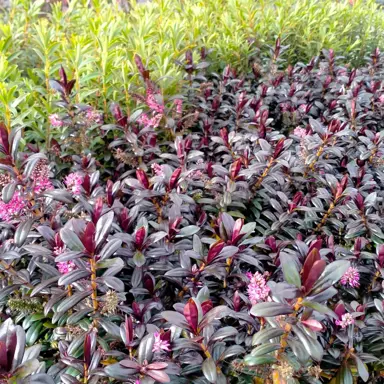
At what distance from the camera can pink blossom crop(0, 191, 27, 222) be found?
152cm

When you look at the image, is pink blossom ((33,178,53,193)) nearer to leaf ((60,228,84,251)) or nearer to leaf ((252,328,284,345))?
leaf ((60,228,84,251))

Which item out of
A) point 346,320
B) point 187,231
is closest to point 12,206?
point 187,231

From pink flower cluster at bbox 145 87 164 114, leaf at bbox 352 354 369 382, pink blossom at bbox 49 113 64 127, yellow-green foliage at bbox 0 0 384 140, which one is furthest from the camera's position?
yellow-green foliage at bbox 0 0 384 140

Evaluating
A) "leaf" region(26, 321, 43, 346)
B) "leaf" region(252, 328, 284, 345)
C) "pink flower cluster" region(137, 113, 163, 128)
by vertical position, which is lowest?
"leaf" region(26, 321, 43, 346)

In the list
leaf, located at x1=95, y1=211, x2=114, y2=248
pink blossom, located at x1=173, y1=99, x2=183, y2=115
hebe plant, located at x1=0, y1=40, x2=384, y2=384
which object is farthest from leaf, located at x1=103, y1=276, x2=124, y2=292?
pink blossom, located at x1=173, y1=99, x2=183, y2=115

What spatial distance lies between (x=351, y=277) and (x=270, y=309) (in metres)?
0.68

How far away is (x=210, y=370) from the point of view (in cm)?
116

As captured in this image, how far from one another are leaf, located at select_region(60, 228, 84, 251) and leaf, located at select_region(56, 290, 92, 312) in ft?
0.55

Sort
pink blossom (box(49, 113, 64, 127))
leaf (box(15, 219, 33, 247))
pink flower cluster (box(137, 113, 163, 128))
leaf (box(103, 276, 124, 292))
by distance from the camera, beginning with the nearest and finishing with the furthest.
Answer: leaf (box(103, 276, 124, 292))
leaf (box(15, 219, 33, 247))
pink blossom (box(49, 113, 64, 127))
pink flower cluster (box(137, 113, 163, 128))

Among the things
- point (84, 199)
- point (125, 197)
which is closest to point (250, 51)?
point (125, 197)

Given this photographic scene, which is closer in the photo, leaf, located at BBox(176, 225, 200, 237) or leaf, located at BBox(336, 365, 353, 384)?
leaf, located at BBox(336, 365, 353, 384)

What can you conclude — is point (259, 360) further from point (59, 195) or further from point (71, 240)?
point (59, 195)

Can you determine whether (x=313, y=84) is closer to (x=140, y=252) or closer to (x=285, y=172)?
(x=285, y=172)

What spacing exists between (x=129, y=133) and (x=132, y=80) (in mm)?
598
